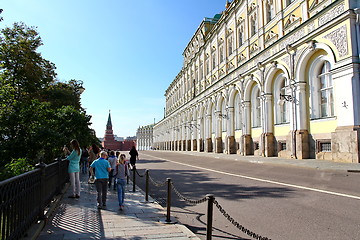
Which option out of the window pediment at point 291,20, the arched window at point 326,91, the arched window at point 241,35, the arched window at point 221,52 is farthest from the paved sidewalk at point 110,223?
the arched window at point 221,52

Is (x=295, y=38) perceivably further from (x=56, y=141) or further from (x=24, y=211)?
(x=24, y=211)

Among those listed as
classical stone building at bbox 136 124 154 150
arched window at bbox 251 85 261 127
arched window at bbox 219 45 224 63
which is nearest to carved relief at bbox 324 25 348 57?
arched window at bbox 251 85 261 127

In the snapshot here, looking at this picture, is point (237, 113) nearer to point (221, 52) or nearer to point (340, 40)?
point (221, 52)

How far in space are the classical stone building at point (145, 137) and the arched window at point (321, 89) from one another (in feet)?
365

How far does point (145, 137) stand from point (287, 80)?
388ft

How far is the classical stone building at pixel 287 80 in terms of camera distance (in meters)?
15.1

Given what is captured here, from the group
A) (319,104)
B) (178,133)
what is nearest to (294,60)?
(319,104)

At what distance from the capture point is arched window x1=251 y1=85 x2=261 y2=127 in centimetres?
2647

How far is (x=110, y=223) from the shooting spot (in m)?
5.52

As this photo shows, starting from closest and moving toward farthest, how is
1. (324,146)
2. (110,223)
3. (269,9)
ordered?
(110,223) → (324,146) → (269,9)

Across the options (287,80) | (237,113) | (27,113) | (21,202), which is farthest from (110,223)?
(237,113)

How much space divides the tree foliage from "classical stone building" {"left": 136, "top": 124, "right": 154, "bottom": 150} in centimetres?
10598

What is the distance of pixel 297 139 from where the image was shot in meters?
18.8

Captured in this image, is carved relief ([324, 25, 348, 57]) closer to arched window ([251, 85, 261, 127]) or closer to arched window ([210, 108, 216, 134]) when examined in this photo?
arched window ([251, 85, 261, 127])
